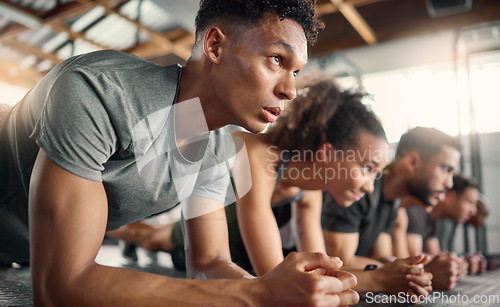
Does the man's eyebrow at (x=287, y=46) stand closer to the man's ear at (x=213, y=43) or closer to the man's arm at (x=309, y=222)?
the man's ear at (x=213, y=43)

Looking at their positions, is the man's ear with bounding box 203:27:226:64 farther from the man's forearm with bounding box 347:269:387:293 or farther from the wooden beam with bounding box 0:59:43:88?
the man's forearm with bounding box 347:269:387:293

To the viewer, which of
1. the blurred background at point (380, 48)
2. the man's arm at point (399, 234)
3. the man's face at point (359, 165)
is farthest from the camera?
the man's arm at point (399, 234)

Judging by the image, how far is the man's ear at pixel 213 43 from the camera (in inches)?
20.5

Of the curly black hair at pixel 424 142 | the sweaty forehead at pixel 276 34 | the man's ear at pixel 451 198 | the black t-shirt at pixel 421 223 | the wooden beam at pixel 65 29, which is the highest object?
the wooden beam at pixel 65 29

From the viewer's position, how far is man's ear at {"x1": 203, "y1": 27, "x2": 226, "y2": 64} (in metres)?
0.52

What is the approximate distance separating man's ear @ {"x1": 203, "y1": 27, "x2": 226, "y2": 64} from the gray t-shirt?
5cm

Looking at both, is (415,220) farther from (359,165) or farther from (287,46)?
(287,46)

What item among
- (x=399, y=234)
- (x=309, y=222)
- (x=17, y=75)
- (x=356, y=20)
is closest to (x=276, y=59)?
(x=17, y=75)

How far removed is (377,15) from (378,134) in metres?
2.47

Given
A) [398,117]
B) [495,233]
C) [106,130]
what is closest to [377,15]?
[495,233]

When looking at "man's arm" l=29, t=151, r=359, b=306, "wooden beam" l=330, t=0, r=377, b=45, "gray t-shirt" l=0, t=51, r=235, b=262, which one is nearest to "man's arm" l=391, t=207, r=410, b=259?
"gray t-shirt" l=0, t=51, r=235, b=262

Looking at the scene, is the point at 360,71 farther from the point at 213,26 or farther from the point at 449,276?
the point at 213,26

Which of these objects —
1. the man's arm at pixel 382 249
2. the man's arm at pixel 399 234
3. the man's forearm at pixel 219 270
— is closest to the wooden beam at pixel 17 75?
the man's forearm at pixel 219 270

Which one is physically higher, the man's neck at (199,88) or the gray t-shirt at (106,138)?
the man's neck at (199,88)
